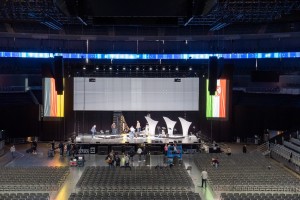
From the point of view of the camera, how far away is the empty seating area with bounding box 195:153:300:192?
64.0ft

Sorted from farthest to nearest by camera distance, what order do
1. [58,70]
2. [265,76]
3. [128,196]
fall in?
[265,76] → [58,70] → [128,196]

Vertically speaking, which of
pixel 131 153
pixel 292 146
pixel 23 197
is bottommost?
pixel 23 197

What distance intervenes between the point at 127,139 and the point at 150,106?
4254 millimetres

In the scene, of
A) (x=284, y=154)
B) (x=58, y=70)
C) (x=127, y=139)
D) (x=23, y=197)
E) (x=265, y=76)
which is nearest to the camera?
(x=23, y=197)

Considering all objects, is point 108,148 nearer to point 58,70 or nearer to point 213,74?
point 58,70

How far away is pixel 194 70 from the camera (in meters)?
33.7

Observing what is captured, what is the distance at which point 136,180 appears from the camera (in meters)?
20.2

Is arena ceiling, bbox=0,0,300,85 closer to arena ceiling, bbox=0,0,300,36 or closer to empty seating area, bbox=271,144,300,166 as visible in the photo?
arena ceiling, bbox=0,0,300,36

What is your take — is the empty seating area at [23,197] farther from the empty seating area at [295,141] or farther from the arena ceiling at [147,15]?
the empty seating area at [295,141]

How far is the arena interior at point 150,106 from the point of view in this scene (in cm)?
2038

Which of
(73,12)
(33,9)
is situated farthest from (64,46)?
(73,12)

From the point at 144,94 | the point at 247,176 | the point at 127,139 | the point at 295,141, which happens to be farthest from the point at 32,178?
the point at 295,141

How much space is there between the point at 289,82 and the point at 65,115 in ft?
65.2

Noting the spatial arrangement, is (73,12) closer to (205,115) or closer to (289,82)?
(205,115)
